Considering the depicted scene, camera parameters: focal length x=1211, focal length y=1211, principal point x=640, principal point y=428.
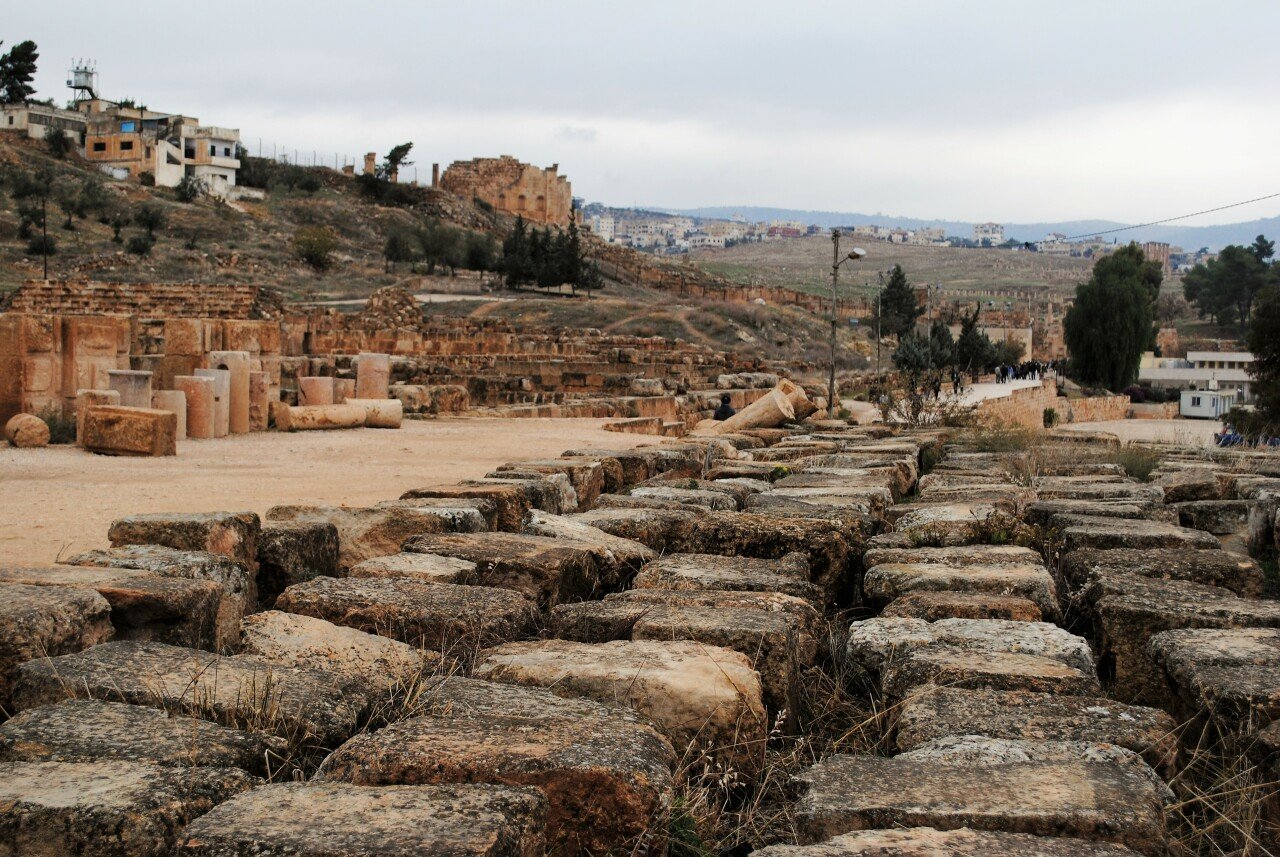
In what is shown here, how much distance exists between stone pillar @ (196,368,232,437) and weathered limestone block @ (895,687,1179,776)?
11.3m

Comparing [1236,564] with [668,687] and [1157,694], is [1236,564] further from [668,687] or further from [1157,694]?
[668,687]

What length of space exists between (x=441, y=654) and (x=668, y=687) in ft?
2.90

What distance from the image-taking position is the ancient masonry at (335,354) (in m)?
13.7

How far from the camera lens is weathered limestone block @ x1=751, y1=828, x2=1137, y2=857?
2271 millimetres

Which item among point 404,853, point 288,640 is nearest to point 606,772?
point 404,853

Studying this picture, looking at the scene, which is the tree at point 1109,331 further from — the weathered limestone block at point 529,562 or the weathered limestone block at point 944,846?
the weathered limestone block at point 944,846

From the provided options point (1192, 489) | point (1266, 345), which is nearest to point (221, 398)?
point (1192, 489)

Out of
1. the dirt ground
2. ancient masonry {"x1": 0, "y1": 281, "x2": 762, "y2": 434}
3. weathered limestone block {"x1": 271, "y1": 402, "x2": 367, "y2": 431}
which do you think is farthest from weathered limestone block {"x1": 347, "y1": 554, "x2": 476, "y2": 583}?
weathered limestone block {"x1": 271, "y1": 402, "x2": 367, "y2": 431}

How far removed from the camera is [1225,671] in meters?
3.46

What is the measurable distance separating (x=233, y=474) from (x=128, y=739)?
23.4 ft

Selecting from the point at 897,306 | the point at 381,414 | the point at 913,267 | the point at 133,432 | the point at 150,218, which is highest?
the point at 913,267

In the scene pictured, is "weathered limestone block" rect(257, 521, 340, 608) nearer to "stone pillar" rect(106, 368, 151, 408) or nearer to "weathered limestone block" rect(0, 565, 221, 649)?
"weathered limestone block" rect(0, 565, 221, 649)

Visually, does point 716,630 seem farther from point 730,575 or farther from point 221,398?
point 221,398

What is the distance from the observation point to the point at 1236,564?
4.98 m
